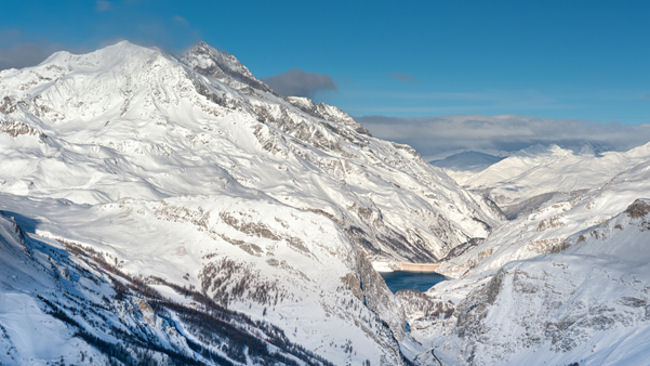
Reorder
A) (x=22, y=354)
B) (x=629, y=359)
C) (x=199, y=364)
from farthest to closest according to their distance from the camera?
(x=629, y=359) → (x=199, y=364) → (x=22, y=354)

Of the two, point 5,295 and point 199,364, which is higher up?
point 5,295

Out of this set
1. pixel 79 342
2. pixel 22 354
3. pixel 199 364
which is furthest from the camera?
pixel 199 364

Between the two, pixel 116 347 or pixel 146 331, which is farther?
pixel 146 331

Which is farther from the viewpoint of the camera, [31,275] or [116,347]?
[31,275]

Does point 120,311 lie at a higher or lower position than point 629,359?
higher

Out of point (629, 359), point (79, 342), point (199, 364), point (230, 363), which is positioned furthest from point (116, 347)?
point (629, 359)

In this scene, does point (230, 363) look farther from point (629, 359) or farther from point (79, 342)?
point (629, 359)

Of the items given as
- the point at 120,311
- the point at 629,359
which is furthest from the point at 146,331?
the point at 629,359

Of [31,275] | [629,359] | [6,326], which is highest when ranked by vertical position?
[31,275]

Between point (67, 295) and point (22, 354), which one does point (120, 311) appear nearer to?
point (67, 295)
